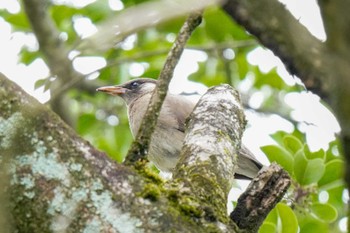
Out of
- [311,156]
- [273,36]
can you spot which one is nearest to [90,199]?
[273,36]

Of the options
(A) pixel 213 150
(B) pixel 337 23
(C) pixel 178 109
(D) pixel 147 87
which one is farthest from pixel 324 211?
(B) pixel 337 23

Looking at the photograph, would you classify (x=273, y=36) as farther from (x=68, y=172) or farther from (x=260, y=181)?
(x=260, y=181)

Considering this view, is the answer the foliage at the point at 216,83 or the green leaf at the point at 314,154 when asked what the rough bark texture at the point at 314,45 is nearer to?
the foliage at the point at 216,83

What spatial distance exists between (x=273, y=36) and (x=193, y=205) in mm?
1294

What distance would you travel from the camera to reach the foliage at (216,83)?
466cm

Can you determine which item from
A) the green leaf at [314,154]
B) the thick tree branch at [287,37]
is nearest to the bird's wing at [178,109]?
the green leaf at [314,154]

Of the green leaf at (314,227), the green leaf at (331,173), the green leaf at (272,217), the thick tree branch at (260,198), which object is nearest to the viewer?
the thick tree branch at (260,198)

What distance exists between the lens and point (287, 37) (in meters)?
1.34

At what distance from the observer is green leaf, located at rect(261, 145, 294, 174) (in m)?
4.77

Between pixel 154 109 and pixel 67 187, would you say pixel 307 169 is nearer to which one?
pixel 154 109

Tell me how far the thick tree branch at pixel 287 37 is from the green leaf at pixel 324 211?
11.0 ft

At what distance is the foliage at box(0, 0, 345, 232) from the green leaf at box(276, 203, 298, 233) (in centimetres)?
9

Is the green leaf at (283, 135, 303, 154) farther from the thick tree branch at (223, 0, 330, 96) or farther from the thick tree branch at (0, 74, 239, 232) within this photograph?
the thick tree branch at (223, 0, 330, 96)

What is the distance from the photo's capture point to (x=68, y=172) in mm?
2338
